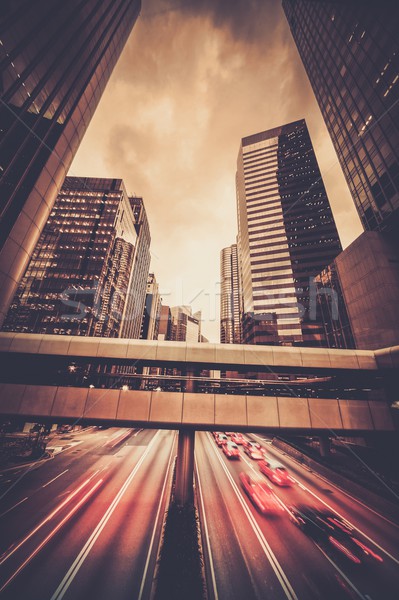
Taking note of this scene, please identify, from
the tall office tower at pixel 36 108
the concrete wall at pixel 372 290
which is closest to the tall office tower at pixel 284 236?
the concrete wall at pixel 372 290

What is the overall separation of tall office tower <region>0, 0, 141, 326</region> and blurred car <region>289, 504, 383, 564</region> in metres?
20.5

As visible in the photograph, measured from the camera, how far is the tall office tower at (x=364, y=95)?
20906 millimetres

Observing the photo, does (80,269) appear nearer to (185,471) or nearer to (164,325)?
(185,471)

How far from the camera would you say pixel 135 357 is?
37.6ft

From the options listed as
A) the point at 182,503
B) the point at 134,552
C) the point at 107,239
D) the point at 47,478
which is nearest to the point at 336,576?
the point at 182,503

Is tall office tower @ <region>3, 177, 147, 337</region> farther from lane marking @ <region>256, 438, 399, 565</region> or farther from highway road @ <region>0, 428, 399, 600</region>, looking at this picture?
lane marking @ <region>256, 438, 399, 565</region>

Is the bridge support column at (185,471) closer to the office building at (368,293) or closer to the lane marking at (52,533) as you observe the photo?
the lane marking at (52,533)

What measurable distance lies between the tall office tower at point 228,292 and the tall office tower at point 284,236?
8555cm

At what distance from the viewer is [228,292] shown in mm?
167125

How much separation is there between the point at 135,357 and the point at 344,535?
1420cm

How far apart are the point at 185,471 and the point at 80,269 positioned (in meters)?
64.3

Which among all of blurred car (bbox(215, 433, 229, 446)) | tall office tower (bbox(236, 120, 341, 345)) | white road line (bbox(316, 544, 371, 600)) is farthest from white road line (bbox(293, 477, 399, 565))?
tall office tower (bbox(236, 120, 341, 345))

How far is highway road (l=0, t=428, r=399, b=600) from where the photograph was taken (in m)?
8.26

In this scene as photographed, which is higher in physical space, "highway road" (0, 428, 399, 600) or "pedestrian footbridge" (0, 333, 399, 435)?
"pedestrian footbridge" (0, 333, 399, 435)
